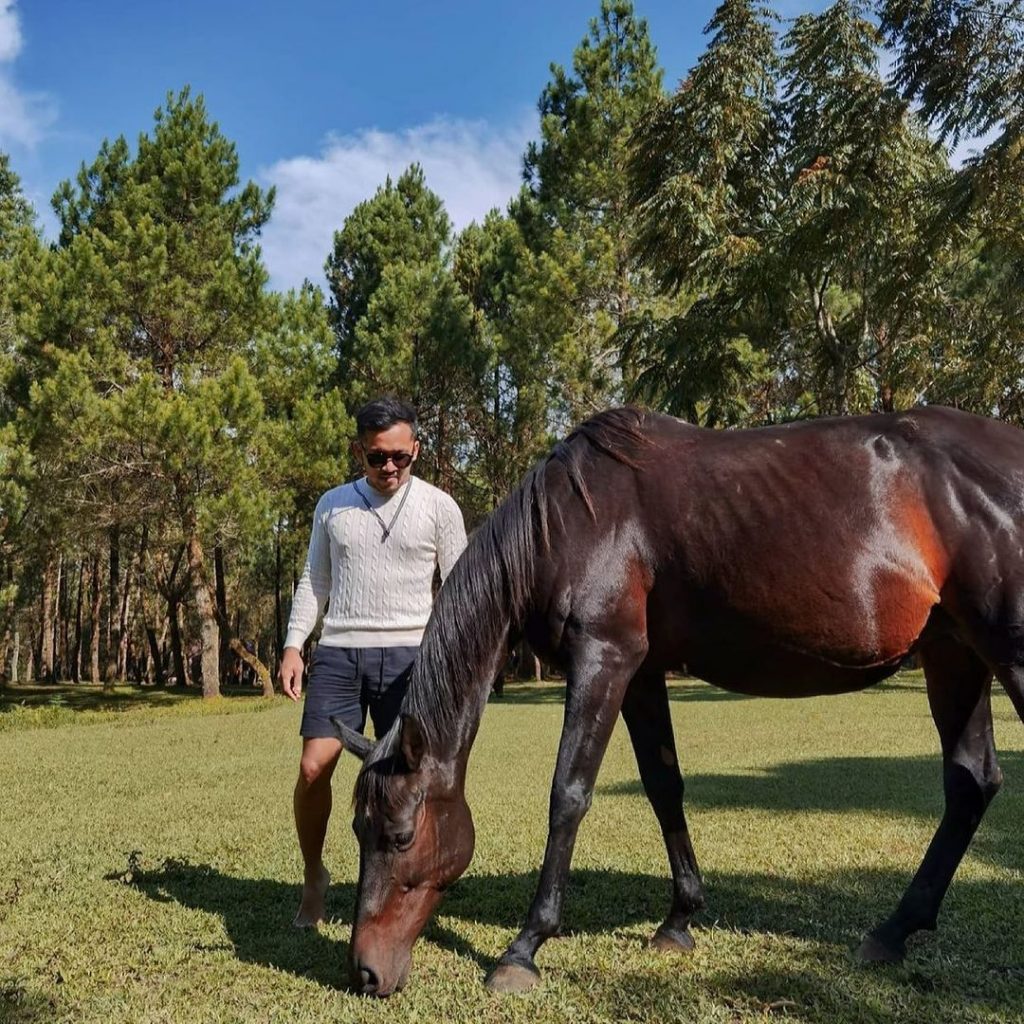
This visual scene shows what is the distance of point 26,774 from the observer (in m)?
8.38

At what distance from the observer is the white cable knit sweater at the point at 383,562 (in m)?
3.56

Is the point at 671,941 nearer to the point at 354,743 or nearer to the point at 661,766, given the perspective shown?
the point at 661,766

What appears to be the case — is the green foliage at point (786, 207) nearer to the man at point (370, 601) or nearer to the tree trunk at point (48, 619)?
the man at point (370, 601)

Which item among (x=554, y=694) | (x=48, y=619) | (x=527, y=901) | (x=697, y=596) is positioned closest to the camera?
(x=697, y=596)

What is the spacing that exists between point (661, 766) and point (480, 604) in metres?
0.97

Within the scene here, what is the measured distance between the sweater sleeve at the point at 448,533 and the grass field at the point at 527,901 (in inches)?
54.9

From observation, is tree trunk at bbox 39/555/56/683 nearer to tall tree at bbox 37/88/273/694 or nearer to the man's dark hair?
tall tree at bbox 37/88/273/694

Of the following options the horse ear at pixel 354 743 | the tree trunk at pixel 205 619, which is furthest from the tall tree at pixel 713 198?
the horse ear at pixel 354 743

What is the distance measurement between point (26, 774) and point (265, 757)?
7.22ft

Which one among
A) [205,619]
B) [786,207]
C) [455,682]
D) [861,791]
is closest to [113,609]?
[205,619]

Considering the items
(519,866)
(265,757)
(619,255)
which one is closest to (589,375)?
(619,255)

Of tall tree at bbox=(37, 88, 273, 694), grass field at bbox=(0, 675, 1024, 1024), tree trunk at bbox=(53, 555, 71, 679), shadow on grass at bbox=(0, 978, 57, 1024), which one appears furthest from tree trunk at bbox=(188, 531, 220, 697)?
shadow on grass at bbox=(0, 978, 57, 1024)

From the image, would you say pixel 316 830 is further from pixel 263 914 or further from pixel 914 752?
pixel 914 752

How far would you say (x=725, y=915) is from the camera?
342 cm
